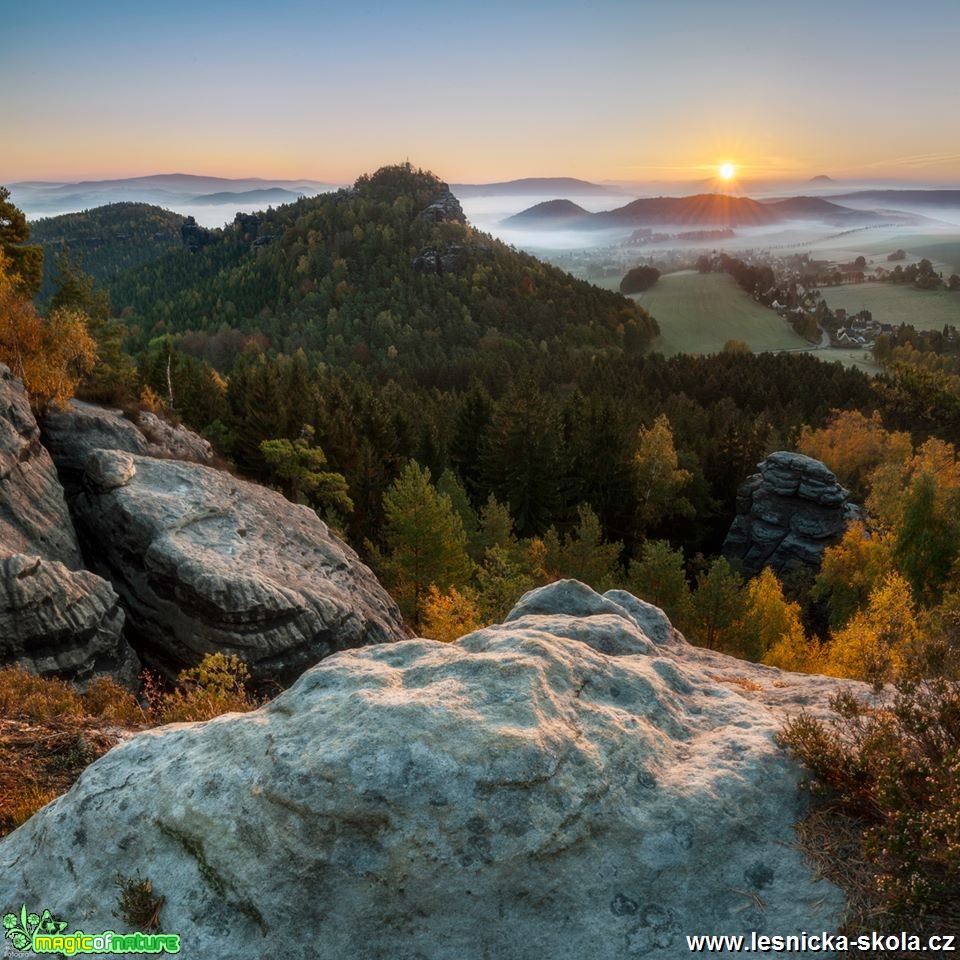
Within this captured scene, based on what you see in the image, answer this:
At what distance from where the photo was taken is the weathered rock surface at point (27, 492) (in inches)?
995

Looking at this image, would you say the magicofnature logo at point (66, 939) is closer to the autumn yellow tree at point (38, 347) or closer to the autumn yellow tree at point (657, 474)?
the autumn yellow tree at point (38, 347)

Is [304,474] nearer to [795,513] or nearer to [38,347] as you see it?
[38,347]

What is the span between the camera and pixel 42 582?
21562mm

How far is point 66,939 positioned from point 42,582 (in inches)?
693

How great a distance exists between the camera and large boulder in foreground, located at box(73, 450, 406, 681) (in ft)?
84.1

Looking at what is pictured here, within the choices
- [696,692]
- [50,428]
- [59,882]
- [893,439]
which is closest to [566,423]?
[893,439]

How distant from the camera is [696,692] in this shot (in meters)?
10.9

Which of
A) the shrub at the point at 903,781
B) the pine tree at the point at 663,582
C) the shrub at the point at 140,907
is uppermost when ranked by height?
the shrub at the point at 903,781

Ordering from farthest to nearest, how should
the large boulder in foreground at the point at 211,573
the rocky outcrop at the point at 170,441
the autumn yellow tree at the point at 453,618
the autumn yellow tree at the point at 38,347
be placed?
the rocky outcrop at the point at 170,441 → the autumn yellow tree at the point at 453,618 → the autumn yellow tree at the point at 38,347 → the large boulder in foreground at the point at 211,573

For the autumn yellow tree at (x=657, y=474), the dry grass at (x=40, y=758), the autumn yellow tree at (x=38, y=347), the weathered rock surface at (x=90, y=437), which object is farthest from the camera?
the autumn yellow tree at (x=657, y=474)

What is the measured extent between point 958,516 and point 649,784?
1955 inches

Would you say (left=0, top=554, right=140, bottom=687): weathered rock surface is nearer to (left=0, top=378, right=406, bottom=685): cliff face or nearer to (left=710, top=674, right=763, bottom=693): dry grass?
(left=0, top=378, right=406, bottom=685): cliff face

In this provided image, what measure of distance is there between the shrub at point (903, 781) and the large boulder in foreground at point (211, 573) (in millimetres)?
21890

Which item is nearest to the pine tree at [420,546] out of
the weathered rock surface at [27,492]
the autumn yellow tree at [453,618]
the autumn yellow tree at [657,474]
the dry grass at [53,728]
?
the autumn yellow tree at [453,618]
